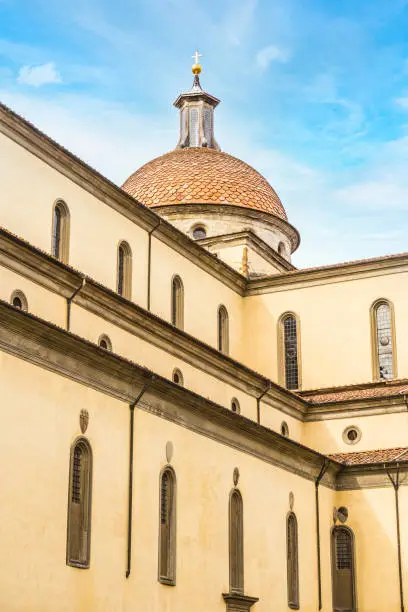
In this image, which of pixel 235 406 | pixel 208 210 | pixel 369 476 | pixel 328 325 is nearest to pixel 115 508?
pixel 235 406

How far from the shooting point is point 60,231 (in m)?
33.1

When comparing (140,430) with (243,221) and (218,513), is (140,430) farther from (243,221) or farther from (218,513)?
(243,221)

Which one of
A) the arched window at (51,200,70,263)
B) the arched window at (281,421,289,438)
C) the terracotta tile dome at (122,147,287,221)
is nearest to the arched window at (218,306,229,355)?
the arched window at (281,421,289,438)

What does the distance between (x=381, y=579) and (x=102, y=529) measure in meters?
14.6

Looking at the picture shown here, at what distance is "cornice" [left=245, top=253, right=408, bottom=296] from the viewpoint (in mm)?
42156

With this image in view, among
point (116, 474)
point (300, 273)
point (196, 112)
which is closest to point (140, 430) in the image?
point (116, 474)

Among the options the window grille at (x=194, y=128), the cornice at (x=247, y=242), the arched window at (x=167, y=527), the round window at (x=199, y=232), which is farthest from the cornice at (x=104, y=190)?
the window grille at (x=194, y=128)

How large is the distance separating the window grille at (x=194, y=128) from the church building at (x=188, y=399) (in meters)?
2.54

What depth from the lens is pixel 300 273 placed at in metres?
43.5

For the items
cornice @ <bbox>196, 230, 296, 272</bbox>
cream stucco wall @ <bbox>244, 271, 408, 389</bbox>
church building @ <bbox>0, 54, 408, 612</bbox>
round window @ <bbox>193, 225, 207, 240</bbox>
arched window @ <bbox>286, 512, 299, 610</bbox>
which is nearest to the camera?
church building @ <bbox>0, 54, 408, 612</bbox>

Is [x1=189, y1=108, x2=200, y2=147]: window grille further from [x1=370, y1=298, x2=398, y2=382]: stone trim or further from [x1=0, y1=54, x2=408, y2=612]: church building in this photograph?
[x1=370, y1=298, x2=398, y2=382]: stone trim

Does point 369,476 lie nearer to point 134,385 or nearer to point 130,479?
point 134,385

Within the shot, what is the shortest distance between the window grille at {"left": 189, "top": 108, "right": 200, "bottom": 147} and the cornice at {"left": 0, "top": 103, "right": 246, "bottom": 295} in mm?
12628

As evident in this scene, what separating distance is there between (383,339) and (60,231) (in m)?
13.8
